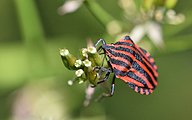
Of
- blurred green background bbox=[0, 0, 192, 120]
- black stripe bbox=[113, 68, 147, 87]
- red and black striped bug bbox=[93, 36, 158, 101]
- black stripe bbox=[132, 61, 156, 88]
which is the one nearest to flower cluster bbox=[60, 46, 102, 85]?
red and black striped bug bbox=[93, 36, 158, 101]

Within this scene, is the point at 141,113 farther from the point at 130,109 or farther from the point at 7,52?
the point at 7,52

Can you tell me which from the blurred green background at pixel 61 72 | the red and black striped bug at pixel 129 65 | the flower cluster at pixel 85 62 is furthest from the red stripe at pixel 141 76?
the blurred green background at pixel 61 72

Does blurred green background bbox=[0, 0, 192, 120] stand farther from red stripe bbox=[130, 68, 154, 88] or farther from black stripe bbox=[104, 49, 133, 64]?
black stripe bbox=[104, 49, 133, 64]

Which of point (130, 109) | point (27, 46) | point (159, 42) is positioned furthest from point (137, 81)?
point (130, 109)

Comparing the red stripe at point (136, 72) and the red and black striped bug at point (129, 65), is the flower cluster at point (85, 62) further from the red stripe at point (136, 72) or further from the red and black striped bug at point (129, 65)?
the red stripe at point (136, 72)

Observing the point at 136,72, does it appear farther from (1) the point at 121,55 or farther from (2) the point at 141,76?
(1) the point at 121,55
